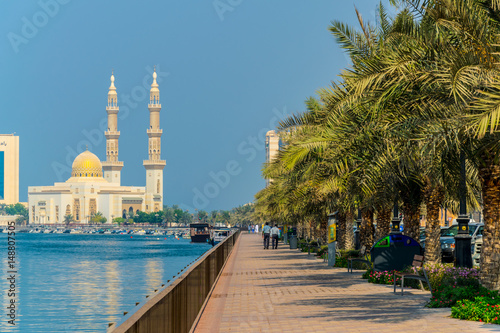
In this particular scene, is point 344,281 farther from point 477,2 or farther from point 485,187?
point 477,2

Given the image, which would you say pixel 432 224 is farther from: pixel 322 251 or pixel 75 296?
pixel 75 296

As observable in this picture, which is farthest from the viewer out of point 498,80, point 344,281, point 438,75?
point 344,281

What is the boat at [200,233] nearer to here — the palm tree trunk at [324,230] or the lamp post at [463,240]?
the palm tree trunk at [324,230]

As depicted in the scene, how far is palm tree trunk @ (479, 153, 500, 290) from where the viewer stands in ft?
45.5

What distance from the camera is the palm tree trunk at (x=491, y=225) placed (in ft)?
45.5

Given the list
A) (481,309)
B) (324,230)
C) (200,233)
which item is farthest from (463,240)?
(200,233)

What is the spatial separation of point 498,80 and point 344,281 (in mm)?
11070

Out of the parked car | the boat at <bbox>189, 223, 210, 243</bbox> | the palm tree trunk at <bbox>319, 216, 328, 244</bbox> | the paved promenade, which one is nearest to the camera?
the paved promenade

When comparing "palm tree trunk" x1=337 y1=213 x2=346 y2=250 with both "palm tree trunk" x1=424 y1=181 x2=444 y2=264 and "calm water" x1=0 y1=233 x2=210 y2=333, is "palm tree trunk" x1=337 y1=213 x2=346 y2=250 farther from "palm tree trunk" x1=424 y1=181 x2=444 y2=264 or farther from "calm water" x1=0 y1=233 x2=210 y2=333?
"palm tree trunk" x1=424 y1=181 x2=444 y2=264

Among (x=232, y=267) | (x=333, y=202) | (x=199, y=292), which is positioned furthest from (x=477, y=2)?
(x=232, y=267)

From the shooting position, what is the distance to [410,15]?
55.3 feet

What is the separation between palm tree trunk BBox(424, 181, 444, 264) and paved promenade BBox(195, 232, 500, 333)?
1.10m

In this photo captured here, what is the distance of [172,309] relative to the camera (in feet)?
30.8

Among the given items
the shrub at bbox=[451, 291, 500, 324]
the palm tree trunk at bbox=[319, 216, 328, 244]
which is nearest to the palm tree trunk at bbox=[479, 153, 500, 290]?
the shrub at bbox=[451, 291, 500, 324]
